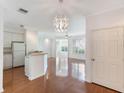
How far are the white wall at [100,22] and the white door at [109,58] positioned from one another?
161 millimetres

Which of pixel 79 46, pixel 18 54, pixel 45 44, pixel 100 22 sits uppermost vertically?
pixel 100 22

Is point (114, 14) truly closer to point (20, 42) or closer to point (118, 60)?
point (118, 60)

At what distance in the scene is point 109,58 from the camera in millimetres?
3189

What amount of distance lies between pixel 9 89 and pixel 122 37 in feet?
12.8

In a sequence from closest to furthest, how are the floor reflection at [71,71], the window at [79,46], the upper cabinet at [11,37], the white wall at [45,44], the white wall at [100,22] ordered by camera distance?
the white wall at [100,22] → the floor reflection at [71,71] → the upper cabinet at [11,37] → the window at [79,46] → the white wall at [45,44]

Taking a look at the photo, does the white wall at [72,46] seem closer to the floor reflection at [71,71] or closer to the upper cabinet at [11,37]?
the floor reflection at [71,71]

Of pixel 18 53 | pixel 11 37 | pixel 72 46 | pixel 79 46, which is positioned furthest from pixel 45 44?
pixel 11 37

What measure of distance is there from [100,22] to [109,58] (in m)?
1.28

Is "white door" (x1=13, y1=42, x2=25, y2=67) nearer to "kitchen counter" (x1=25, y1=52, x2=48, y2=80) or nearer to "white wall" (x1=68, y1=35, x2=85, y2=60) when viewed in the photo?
"kitchen counter" (x1=25, y1=52, x2=48, y2=80)

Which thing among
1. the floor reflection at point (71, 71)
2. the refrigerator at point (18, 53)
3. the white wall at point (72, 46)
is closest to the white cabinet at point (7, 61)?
the refrigerator at point (18, 53)

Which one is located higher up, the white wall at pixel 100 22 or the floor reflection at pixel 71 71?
the white wall at pixel 100 22

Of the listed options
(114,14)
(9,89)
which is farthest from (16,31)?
(114,14)

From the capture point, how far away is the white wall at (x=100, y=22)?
9.61ft

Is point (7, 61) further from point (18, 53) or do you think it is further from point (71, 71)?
point (71, 71)
